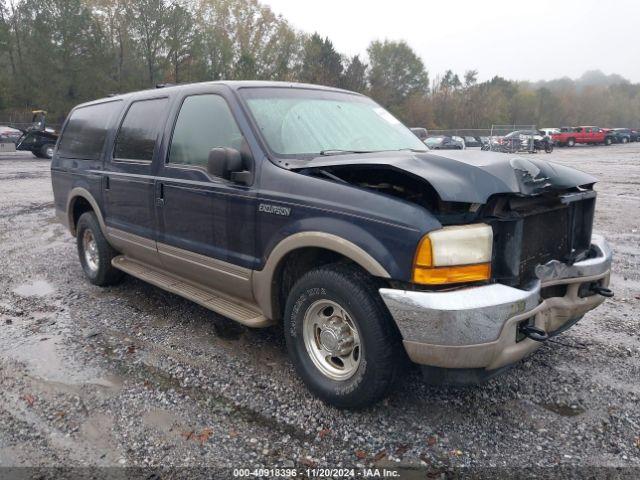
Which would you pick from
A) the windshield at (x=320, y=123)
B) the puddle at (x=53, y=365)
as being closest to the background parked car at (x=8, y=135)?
the puddle at (x=53, y=365)

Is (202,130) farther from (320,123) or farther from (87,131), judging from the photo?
(87,131)

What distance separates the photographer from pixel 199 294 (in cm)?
404

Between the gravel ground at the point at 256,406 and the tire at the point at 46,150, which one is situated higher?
the tire at the point at 46,150

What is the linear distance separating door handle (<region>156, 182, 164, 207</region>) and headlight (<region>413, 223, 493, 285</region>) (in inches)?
94.6

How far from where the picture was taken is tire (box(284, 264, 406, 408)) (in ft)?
9.21

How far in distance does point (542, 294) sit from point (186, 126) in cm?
287

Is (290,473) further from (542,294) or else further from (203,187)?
(203,187)

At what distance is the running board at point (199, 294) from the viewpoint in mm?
3545

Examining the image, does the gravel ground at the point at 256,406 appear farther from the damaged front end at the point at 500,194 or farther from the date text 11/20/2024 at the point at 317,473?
the damaged front end at the point at 500,194

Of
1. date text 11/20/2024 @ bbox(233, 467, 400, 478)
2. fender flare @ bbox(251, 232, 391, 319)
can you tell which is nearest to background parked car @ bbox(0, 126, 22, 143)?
fender flare @ bbox(251, 232, 391, 319)

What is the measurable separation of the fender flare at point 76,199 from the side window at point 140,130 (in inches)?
26.6

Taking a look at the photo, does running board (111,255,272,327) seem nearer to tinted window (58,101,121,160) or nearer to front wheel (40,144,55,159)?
tinted window (58,101,121,160)

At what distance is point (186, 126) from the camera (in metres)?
4.08

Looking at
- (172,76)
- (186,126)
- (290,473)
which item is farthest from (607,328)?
(172,76)
